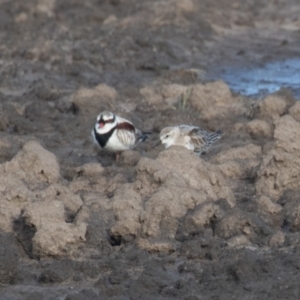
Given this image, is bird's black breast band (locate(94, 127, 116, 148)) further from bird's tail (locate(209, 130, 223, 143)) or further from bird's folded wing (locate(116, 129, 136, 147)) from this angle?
bird's tail (locate(209, 130, 223, 143))

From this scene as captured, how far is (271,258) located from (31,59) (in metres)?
8.27

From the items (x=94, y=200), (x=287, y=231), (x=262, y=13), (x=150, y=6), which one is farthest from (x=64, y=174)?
(x=262, y=13)

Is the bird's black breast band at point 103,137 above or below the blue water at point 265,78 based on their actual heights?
above

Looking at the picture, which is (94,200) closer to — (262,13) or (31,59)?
(31,59)

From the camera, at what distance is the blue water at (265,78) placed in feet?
45.4

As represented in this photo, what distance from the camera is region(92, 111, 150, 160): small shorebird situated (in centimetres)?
1048

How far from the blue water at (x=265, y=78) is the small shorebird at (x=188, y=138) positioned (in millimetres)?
3067

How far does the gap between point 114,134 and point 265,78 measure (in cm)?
468

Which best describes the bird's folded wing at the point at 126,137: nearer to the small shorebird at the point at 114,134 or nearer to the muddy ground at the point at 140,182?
the small shorebird at the point at 114,134

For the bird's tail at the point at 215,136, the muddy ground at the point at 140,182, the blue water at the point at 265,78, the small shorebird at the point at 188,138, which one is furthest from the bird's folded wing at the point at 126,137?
the blue water at the point at 265,78

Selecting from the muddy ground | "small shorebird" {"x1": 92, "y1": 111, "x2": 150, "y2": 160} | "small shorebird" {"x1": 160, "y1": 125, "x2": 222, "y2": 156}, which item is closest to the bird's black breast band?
"small shorebird" {"x1": 92, "y1": 111, "x2": 150, "y2": 160}

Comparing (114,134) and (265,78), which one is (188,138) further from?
(265,78)

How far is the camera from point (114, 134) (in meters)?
10.5

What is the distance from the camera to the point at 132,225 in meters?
7.92
